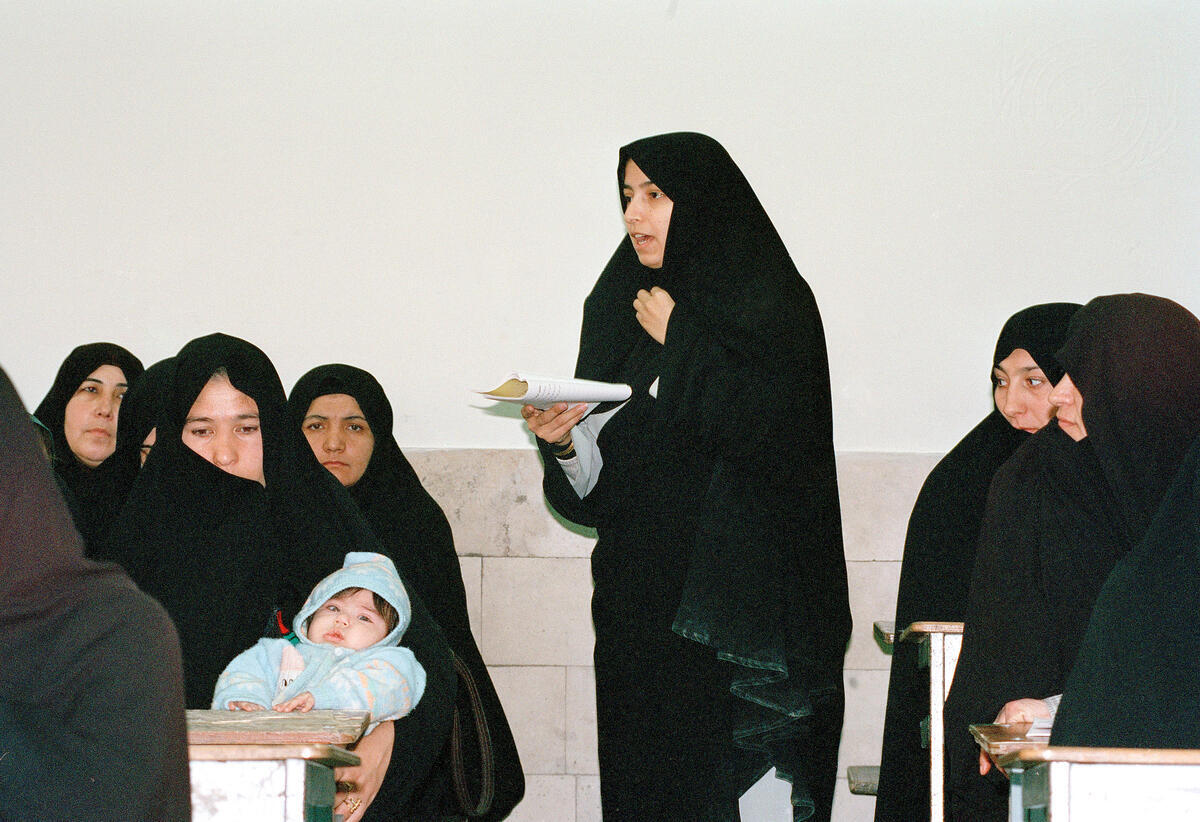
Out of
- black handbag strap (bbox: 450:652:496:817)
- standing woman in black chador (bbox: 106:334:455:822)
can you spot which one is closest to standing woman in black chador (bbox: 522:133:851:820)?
black handbag strap (bbox: 450:652:496:817)

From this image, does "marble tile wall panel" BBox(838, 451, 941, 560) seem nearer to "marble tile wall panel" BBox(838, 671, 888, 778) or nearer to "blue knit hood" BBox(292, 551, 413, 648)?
"marble tile wall panel" BBox(838, 671, 888, 778)

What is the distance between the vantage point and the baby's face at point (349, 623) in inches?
105

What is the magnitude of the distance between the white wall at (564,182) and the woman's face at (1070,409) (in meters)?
1.70

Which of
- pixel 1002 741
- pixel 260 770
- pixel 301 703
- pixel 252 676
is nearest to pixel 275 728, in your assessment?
pixel 260 770

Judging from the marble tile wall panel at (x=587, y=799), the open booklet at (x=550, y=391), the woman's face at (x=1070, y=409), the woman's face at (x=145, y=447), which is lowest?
the marble tile wall panel at (x=587, y=799)

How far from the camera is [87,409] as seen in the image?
165 inches

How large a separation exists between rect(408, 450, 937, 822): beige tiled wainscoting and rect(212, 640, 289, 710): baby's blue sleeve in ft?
6.04

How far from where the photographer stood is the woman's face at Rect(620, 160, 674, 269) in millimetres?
3393

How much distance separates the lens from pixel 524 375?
281cm

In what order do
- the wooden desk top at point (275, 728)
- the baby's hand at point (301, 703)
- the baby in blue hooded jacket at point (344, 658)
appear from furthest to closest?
the baby in blue hooded jacket at point (344, 658) < the baby's hand at point (301, 703) < the wooden desk top at point (275, 728)

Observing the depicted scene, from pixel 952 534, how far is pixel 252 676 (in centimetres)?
217

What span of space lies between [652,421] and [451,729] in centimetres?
90

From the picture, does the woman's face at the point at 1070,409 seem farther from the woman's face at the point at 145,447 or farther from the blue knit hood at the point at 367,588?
the woman's face at the point at 145,447

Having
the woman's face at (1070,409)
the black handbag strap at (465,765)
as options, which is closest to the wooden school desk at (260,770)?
the black handbag strap at (465,765)
